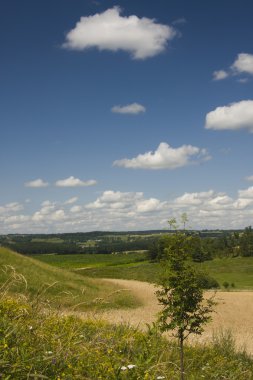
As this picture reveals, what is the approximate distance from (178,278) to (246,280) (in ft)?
136

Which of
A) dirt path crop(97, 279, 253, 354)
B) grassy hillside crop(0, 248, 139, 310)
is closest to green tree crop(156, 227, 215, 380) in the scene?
dirt path crop(97, 279, 253, 354)

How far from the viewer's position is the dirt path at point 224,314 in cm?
1884

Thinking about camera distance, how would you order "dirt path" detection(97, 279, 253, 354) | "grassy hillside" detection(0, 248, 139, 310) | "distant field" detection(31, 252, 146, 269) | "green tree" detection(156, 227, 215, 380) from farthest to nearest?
"distant field" detection(31, 252, 146, 269), "grassy hillside" detection(0, 248, 139, 310), "dirt path" detection(97, 279, 253, 354), "green tree" detection(156, 227, 215, 380)

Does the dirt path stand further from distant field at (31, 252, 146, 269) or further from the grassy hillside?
distant field at (31, 252, 146, 269)

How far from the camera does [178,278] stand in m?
10.8

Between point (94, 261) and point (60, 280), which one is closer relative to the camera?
point (60, 280)

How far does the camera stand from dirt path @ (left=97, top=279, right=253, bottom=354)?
1884cm

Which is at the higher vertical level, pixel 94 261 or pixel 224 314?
pixel 224 314

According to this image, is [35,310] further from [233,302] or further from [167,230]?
[233,302]

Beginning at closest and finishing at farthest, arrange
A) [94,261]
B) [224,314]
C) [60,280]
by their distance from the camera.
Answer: [224,314]
[60,280]
[94,261]

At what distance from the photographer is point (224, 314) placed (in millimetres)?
24062

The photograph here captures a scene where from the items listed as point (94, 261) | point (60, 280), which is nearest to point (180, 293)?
point (60, 280)

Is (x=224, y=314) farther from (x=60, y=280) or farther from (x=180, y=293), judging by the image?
(x=180, y=293)

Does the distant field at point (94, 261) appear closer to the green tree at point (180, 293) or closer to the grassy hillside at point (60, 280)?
the grassy hillside at point (60, 280)
